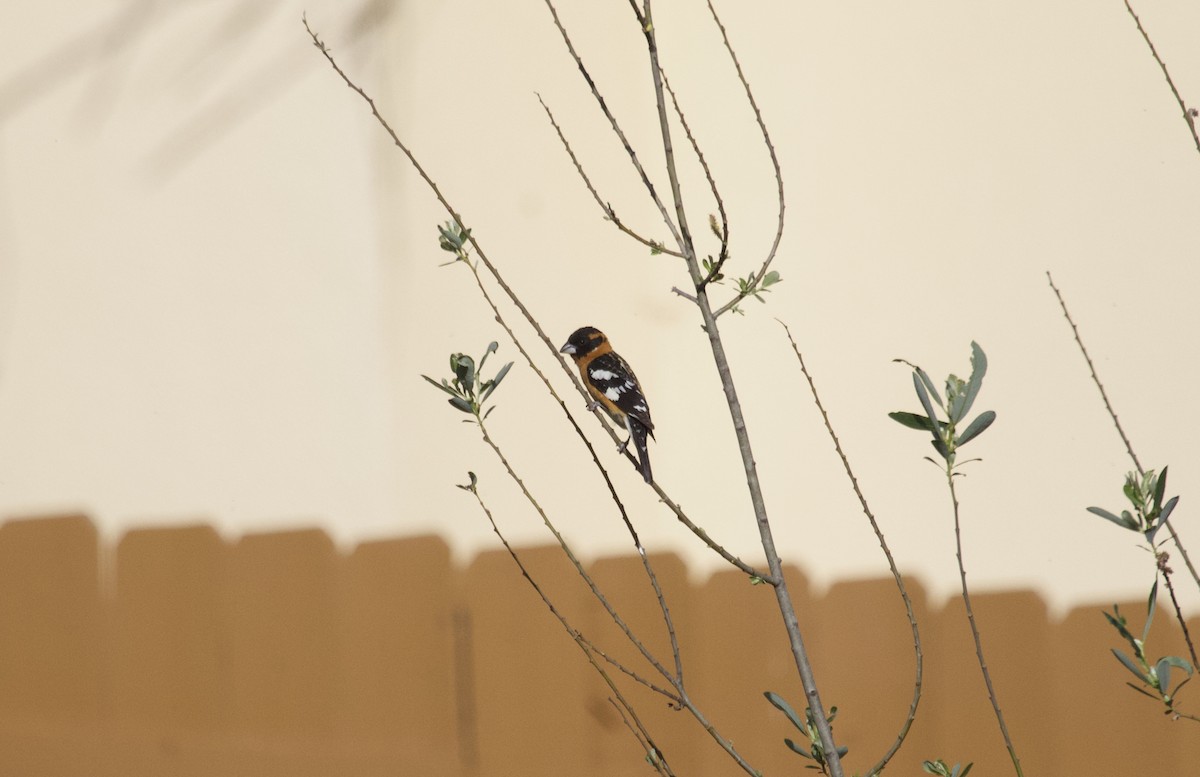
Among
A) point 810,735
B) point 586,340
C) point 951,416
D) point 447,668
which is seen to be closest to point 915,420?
point 951,416

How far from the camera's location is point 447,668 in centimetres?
325

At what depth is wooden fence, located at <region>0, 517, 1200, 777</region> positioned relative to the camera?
2.83 meters

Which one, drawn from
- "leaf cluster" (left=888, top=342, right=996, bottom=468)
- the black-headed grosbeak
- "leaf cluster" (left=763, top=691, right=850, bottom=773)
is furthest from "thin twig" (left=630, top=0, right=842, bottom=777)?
the black-headed grosbeak

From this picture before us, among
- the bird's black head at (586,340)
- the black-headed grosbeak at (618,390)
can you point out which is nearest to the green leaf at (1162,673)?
the black-headed grosbeak at (618,390)

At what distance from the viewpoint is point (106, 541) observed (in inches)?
136

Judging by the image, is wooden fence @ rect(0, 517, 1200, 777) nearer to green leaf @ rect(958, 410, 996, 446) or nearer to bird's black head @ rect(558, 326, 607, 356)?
bird's black head @ rect(558, 326, 607, 356)

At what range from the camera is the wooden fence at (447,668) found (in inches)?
112

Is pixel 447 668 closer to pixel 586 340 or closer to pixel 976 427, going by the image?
pixel 586 340

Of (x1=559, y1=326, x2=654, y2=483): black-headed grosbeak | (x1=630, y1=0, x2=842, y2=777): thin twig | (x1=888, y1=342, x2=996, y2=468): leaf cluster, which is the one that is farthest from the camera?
(x1=559, y1=326, x2=654, y2=483): black-headed grosbeak

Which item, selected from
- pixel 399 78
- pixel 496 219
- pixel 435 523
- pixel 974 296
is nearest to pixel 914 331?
pixel 974 296

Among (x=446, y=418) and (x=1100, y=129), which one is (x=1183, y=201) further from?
(x=446, y=418)

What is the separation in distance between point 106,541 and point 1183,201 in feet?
9.80

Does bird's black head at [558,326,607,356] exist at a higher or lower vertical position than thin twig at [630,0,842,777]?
higher

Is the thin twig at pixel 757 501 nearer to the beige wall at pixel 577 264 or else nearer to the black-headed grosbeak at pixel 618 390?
the black-headed grosbeak at pixel 618 390
